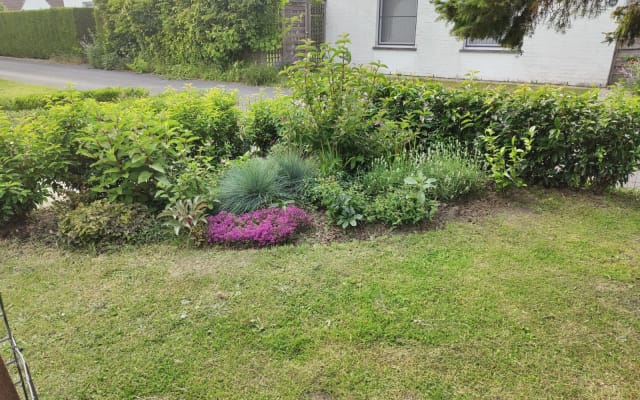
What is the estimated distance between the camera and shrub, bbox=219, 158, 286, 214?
13.4ft

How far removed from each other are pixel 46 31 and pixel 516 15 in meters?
21.2

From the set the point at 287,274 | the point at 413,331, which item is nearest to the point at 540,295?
the point at 413,331

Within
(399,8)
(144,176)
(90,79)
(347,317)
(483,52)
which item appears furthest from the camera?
(90,79)

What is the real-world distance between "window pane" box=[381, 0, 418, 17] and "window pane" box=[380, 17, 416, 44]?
105 mm

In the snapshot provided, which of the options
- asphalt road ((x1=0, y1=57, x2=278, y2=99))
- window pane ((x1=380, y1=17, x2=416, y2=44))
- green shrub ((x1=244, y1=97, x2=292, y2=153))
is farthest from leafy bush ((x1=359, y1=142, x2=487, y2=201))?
window pane ((x1=380, y1=17, x2=416, y2=44))

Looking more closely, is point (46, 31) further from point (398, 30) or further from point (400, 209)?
point (400, 209)

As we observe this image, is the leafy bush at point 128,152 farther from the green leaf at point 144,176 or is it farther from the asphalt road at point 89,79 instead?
the asphalt road at point 89,79

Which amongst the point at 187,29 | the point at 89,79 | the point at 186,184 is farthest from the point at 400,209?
the point at 89,79

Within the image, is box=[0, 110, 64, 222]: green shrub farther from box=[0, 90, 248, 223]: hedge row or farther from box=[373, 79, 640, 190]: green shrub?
box=[373, 79, 640, 190]: green shrub

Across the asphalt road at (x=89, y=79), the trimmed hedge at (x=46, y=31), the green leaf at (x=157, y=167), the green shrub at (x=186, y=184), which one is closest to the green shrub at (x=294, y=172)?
the green shrub at (x=186, y=184)

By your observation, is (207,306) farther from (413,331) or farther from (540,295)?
(540,295)

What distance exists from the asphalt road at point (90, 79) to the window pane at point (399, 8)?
4.10m

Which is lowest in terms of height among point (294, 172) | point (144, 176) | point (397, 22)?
point (294, 172)

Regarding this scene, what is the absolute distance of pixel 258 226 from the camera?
12.3 feet
